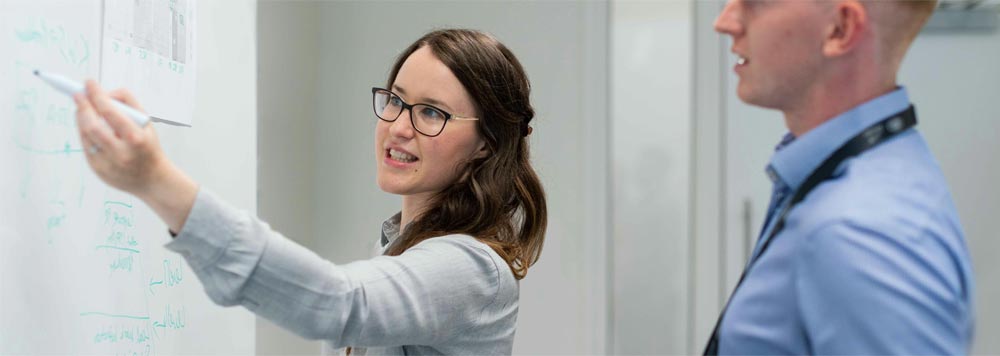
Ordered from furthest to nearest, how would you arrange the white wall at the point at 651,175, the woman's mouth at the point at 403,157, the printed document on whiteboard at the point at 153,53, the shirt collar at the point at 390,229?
the white wall at the point at 651,175 → the shirt collar at the point at 390,229 → the woman's mouth at the point at 403,157 → the printed document on whiteboard at the point at 153,53

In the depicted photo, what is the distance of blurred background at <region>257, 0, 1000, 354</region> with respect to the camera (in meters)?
2.45

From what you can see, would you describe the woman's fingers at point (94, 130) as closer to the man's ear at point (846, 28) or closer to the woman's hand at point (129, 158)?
the woman's hand at point (129, 158)

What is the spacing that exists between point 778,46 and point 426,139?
0.49 metres

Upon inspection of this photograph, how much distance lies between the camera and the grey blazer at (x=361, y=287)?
733 millimetres

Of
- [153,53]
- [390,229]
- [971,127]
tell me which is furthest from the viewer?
[971,127]

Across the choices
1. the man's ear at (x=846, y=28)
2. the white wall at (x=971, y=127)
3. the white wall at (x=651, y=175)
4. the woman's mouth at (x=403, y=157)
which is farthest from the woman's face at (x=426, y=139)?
the white wall at (x=971, y=127)

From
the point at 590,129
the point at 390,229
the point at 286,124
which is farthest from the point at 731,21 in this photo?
the point at 286,124

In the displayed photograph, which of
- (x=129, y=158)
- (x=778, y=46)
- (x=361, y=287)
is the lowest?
(x=361, y=287)

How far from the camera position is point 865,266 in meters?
0.65

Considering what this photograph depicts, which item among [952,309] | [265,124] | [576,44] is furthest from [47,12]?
[576,44]

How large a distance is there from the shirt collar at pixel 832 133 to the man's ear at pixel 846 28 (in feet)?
0.18

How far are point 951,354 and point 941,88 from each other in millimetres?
2064

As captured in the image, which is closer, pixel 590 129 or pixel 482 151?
pixel 482 151

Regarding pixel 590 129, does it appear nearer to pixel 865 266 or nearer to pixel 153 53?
pixel 153 53
